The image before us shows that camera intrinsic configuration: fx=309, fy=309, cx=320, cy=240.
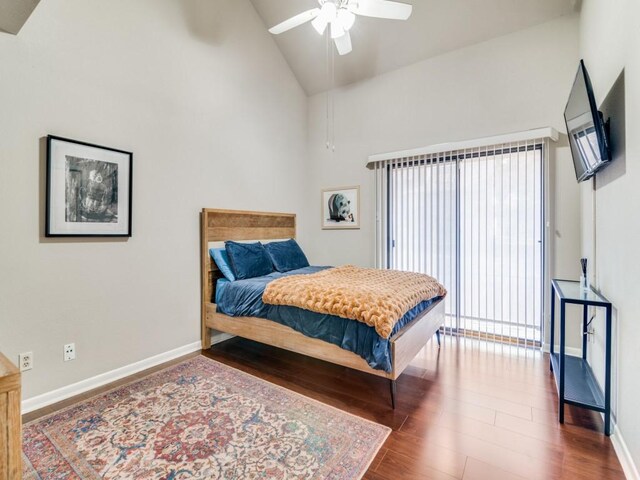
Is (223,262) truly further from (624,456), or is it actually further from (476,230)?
(624,456)

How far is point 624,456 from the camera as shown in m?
1.58

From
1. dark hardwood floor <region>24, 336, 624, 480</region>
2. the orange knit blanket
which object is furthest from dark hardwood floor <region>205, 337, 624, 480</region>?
the orange knit blanket

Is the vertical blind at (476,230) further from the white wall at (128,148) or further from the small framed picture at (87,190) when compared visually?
the small framed picture at (87,190)

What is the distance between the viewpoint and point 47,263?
7.10ft

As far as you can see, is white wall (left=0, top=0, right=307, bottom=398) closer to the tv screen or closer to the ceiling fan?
the ceiling fan

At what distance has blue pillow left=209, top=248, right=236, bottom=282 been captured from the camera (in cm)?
316

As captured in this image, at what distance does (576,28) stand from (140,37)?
400 centimetres

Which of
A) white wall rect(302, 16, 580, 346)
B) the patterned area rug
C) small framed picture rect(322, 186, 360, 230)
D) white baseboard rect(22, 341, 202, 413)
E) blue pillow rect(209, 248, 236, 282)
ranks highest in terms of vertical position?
white wall rect(302, 16, 580, 346)

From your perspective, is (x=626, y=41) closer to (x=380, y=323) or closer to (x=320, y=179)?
(x=380, y=323)

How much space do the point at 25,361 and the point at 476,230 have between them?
4.05m

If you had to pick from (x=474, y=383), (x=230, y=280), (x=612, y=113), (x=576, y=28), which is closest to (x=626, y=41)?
(x=612, y=113)

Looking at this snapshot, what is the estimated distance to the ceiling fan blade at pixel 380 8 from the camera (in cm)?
234

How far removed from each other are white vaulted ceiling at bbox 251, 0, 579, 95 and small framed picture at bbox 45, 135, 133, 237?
2.76 m

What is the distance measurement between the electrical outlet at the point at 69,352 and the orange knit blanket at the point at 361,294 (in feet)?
4.67
